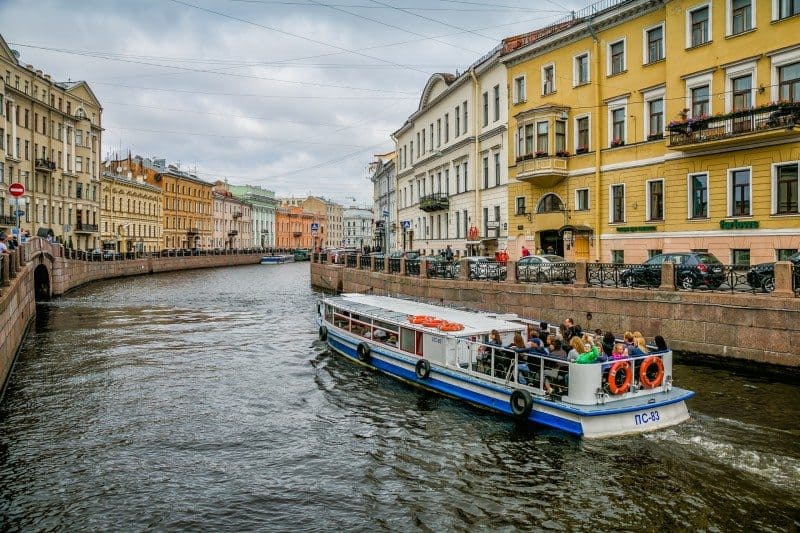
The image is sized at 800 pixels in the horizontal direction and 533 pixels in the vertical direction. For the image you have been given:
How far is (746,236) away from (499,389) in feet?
49.3

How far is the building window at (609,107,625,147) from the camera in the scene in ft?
96.7

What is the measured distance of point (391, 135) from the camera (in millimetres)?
61969

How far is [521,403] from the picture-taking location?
1309cm

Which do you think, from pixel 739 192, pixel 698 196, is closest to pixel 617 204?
pixel 698 196

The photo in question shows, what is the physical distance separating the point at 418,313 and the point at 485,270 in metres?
8.01

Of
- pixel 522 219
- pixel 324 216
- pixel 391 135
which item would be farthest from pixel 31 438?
pixel 324 216

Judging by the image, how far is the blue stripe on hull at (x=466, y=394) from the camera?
40.8 ft

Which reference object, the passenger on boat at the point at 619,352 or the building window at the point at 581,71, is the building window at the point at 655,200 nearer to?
the building window at the point at 581,71

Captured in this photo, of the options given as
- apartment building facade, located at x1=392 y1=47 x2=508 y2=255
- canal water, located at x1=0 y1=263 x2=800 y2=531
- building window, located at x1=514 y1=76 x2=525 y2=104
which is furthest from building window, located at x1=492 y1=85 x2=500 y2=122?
canal water, located at x1=0 y1=263 x2=800 y2=531

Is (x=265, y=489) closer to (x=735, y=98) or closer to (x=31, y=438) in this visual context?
(x=31, y=438)

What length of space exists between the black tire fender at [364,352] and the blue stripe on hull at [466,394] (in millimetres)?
185

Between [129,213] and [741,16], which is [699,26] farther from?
[129,213]

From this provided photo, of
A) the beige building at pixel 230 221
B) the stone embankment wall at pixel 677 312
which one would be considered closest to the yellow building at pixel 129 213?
the beige building at pixel 230 221

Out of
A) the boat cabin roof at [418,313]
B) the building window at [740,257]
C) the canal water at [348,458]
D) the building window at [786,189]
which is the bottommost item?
the canal water at [348,458]
